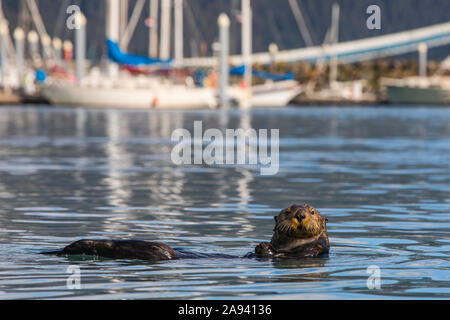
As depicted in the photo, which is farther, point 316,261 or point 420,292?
point 316,261

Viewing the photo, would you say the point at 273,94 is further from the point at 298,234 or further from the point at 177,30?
the point at 298,234

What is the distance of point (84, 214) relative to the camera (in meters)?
18.6

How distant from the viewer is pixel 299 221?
40.4 ft

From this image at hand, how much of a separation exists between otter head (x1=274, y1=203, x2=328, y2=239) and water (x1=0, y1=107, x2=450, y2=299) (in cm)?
41

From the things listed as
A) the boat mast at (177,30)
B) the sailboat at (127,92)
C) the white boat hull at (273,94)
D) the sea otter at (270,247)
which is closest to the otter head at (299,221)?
the sea otter at (270,247)

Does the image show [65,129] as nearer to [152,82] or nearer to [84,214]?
[84,214]

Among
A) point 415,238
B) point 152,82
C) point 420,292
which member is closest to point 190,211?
point 415,238

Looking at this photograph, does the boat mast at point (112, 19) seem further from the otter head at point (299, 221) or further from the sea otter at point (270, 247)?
the otter head at point (299, 221)

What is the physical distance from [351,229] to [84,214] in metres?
4.60

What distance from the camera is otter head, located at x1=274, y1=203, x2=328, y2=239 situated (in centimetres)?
1230

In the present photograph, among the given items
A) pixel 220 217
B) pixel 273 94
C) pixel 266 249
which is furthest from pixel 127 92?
pixel 266 249

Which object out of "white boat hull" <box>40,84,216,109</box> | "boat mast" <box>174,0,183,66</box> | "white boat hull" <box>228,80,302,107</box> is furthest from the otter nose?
"white boat hull" <box>228,80,302,107</box>

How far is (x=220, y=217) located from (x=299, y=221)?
19.9ft
